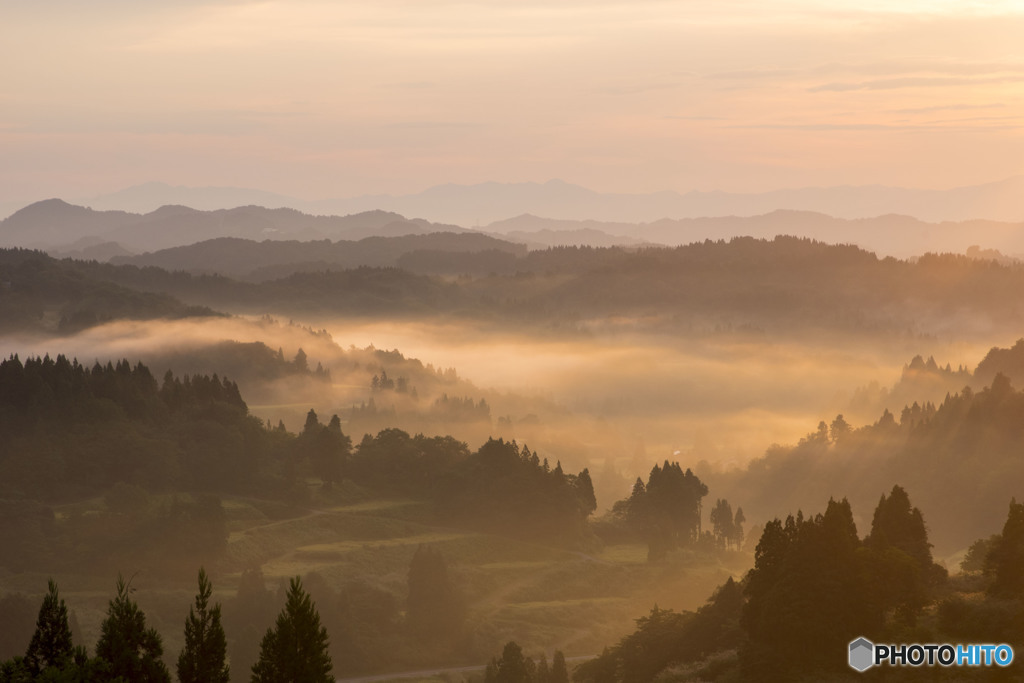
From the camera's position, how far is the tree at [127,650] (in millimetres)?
77750

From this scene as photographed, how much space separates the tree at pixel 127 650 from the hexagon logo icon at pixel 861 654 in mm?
54292

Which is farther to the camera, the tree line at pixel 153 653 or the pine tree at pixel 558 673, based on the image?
the pine tree at pixel 558 673

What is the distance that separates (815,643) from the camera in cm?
9525

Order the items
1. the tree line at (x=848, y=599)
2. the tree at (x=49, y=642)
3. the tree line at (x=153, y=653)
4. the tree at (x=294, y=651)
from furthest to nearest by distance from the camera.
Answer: the tree line at (x=848, y=599) → the tree at (x=49, y=642) → the tree at (x=294, y=651) → the tree line at (x=153, y=653)

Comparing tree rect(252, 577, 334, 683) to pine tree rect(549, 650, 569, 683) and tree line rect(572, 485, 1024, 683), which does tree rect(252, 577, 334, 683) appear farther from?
pine tree rect(549, 650, 569, 683)

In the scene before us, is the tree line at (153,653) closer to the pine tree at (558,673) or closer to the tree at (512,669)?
the tree at (512,669)

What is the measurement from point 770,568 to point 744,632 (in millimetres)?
7839

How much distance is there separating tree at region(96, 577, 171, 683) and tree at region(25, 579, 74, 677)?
2.50 meters

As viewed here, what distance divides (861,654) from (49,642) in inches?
2473

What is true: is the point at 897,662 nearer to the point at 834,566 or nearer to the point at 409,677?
the point at 834,566

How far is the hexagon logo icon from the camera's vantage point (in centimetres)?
9025

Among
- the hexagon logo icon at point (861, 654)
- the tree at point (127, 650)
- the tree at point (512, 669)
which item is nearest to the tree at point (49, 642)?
the tree at point (127, 650)

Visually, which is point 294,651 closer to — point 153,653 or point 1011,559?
point 153,653

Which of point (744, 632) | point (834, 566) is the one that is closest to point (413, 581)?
point (744, 632)
